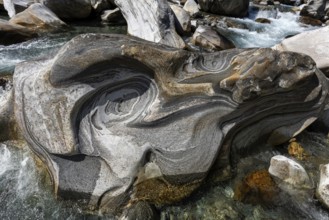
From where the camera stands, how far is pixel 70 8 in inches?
456

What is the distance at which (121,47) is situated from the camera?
3.68 metres

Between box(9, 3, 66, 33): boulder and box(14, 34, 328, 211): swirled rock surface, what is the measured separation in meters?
6.25

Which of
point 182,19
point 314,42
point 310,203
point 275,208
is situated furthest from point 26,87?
point 182,19

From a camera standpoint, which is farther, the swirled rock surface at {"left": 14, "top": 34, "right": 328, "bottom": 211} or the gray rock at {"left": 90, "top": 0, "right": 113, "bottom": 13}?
the gray rock at {"left": 90, "top": 0, "right": 113, "bottom": 13}

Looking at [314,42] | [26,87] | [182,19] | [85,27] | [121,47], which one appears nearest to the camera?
[121,47]

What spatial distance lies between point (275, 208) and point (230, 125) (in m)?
1.10

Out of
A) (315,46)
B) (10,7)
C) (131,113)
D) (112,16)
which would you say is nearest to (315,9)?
(112,16)

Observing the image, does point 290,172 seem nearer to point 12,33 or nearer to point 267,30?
point 12,33

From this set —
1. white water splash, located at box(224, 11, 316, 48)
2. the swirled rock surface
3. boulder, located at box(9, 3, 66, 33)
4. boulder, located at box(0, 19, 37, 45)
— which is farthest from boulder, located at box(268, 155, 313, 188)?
boulder, located at box(9, 3, 66, 33)

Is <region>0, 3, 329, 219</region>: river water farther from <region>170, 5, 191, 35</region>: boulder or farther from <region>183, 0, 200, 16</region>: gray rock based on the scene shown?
<region>183, 0, 200, 16</region>: gray rock

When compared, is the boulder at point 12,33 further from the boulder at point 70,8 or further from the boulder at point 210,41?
the boulder at point 210,41

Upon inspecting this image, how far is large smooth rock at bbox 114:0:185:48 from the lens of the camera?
29.9 ft

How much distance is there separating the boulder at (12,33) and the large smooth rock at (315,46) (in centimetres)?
677

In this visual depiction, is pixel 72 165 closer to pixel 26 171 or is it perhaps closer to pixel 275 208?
pixel 26 171
